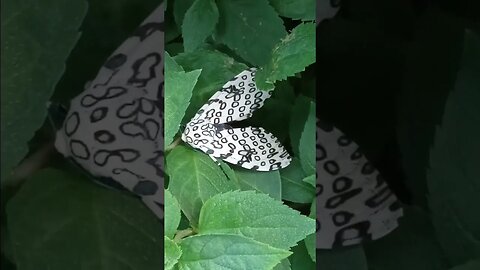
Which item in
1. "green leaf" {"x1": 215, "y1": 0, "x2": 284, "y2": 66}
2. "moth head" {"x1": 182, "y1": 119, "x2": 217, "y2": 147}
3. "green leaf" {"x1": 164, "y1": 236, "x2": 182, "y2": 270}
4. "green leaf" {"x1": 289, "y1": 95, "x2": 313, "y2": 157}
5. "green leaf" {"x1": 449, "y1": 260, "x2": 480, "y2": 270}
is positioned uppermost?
"green leaf" {"x1": 215, "y1": 0, "x2": 284, "y2": 66}

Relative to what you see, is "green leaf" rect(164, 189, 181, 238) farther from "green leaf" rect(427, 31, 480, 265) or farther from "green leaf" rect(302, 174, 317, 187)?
"green leaf" rect(427, 31, 480, 265)

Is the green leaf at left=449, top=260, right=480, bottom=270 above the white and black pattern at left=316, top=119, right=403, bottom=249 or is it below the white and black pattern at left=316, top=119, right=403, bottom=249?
below

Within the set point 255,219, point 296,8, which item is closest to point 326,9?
point 296,8

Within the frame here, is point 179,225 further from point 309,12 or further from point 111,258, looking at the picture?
point 309,12

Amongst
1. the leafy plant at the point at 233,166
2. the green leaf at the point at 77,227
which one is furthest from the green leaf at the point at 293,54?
the green leaf at the point at 77,227

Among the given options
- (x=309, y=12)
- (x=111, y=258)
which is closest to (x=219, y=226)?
(x=111, y=258)

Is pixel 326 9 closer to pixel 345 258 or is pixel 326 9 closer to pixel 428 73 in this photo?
pixel 428 73

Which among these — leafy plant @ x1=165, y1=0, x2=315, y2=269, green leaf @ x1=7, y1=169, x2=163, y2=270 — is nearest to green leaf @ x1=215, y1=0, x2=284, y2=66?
leafy plant @ x1=165, y1=0, x2=315, y2=269
